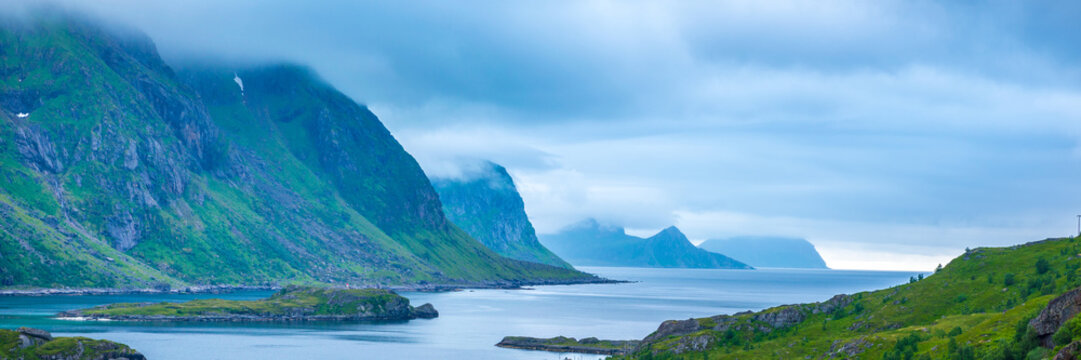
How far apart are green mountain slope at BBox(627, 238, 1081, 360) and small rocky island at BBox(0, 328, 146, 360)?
94.4m

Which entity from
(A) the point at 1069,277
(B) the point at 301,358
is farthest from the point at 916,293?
(B) the point at 301,358

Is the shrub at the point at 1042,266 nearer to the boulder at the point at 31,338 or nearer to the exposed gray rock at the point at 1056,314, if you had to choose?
the exposed gray rock at the point at 1056,314

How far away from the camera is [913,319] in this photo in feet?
376

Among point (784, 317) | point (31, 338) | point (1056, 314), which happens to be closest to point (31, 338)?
point (31, 338)

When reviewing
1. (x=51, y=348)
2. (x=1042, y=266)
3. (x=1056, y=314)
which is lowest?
(x=51, y=348)

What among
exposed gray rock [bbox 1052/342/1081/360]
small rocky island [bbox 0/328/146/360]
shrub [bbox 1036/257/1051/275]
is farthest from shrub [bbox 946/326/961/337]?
small rocky island [bbox 0/328/146/360]

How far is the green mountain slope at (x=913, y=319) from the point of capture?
8975 cm

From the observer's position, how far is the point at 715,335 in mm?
126312

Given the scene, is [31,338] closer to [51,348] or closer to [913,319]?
[51,348]

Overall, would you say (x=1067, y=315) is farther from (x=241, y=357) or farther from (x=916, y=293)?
(x=241, y=357)

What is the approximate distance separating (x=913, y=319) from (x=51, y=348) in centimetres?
13661

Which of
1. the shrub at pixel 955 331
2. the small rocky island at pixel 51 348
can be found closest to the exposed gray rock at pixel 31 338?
the small rocky island at pixel 51 348

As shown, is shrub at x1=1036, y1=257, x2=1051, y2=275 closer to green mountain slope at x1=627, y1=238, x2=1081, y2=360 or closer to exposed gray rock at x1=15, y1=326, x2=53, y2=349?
green mountain slope at x1=627, y1=238, x2=1081, y2=360

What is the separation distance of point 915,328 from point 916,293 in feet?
74.7
